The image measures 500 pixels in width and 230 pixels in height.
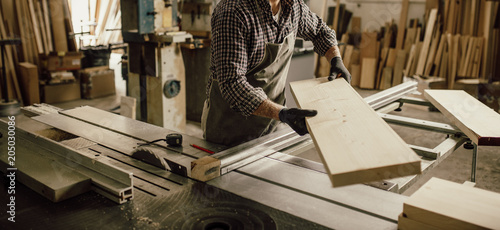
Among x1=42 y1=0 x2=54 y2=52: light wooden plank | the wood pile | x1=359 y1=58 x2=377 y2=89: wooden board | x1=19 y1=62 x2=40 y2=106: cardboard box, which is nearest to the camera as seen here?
x1=19 y1=62 x2=40 y2=106: cardboard box

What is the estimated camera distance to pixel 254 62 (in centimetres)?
179

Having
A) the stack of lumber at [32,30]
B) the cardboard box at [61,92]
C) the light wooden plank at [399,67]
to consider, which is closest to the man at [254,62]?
the cardboard box at [61,92]

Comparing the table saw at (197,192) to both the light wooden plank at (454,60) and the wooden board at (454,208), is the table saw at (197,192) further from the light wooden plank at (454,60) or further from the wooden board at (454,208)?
the light wooden plank at (454,60)

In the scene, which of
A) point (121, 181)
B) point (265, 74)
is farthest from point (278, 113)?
point (121, 181)

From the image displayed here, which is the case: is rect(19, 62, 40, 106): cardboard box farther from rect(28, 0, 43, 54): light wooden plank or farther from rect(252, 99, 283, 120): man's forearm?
rect(252, 99, 283, 120): man's forearm

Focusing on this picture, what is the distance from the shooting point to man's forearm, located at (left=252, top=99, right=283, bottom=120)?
150cm

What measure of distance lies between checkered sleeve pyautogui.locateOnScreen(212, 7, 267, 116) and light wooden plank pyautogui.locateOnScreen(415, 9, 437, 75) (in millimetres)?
5073

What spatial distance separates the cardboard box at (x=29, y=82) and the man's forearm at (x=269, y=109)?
174 inches

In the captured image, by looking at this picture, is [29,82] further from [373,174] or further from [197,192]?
[373,174]

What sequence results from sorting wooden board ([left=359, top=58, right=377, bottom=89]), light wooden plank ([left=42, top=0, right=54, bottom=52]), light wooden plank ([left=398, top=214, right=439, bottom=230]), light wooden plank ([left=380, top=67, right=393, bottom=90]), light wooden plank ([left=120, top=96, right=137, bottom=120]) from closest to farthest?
light wooden plank ([left=398, top=214, right=439, bottom=230])
light wooden plank ([left=120, top=96, right=137, bottom=120])
light wooden plank ([left=42, top=0, right=54, bottom=52])
light wooden plank ([left=380, top=67, right=393, bottom=90])
wooden board ([left=359, top=58, right=377, bottom=89])

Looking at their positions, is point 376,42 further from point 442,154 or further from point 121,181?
point 121,181

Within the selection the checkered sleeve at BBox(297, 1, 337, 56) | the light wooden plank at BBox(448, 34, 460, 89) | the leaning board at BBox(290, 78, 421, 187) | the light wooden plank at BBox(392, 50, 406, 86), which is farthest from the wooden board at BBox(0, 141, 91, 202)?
the light wooden plank at BBox(392, 50, 406, 86)

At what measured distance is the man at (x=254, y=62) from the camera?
1550 millimetres

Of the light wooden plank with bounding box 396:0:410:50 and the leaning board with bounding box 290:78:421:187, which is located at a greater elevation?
the light wooden plank with bounding box 396:0:410:50
